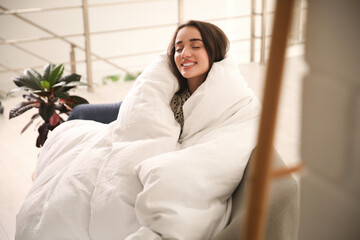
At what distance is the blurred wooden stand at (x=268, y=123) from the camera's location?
50 centimetres

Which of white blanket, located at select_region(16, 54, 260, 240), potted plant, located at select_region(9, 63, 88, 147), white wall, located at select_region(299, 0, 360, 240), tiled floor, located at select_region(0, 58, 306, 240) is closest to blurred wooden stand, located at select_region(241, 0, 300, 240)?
white wall, located at select_region(299, 0, 360, 240)

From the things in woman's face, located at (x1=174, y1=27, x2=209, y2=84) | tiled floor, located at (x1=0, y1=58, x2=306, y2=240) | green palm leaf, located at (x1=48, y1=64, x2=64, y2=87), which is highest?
woman's face, located at (x1=174, y1=27, x2=209, y2=84)

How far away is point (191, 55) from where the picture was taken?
6.68ft

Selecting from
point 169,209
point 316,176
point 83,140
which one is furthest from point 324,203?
point 83,140

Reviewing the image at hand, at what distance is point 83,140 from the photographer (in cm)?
209

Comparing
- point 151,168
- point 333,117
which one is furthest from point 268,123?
point 151,168

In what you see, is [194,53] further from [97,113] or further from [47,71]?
[47,71]

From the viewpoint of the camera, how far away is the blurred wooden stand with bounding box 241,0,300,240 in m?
0.50

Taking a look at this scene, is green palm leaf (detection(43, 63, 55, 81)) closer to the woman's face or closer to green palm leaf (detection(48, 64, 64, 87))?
green palm leaf (detection(48, 64, 64, 87))

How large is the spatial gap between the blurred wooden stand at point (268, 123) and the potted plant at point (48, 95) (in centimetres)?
213

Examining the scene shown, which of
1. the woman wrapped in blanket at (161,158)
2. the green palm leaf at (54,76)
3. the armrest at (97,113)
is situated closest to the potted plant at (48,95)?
the green palm leaf at (54,76)

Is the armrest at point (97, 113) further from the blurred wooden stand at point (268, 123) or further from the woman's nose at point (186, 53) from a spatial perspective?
the blurred wooden stand at point (268, 123)

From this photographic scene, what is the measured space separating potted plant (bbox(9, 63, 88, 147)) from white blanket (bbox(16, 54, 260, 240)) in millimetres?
414

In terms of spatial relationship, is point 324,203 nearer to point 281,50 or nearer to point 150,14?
point 281,50
